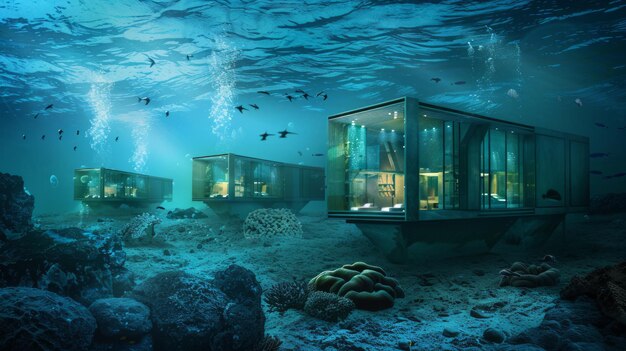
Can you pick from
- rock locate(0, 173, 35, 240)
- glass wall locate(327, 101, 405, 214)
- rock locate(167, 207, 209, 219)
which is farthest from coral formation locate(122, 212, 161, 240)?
rock locate(167, 207, 209, 219)

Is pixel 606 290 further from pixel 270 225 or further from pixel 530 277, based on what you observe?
pixel 270 225

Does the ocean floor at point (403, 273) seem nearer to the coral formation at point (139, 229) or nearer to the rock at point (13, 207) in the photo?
the coral formation at point (139, 229)

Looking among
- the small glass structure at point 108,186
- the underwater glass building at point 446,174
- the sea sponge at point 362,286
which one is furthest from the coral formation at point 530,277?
the small glass structure at point 108,186

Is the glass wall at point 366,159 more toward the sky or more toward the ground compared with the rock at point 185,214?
more toward the sky

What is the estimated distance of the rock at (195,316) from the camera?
429 centimetres

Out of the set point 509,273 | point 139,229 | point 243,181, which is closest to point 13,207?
point 139,229

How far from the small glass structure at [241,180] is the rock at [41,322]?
50.5 ft

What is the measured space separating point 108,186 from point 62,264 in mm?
23289

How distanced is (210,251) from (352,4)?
1380 cm

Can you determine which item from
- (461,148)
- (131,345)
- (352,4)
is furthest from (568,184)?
(131,345)

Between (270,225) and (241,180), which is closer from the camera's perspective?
(270,225)

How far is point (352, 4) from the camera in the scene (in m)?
16.8

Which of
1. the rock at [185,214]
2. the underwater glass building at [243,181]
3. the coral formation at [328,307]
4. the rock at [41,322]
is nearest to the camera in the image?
the rock at [41,322]

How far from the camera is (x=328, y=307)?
19.4 ft
